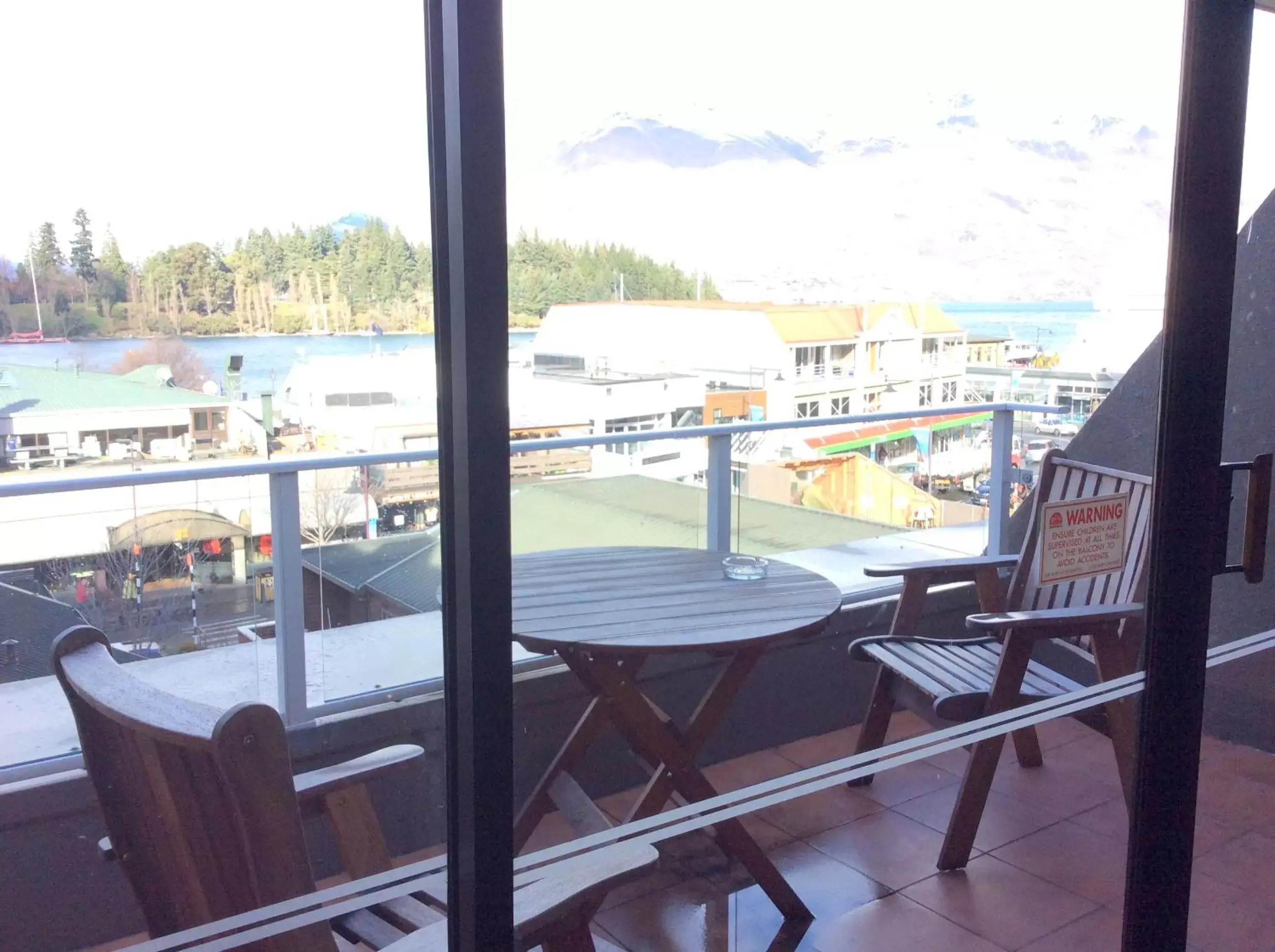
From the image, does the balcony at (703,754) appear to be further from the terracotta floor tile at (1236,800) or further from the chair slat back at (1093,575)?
the chair slat back at (1093,575)

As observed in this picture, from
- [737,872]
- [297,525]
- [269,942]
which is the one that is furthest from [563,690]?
[269,942]

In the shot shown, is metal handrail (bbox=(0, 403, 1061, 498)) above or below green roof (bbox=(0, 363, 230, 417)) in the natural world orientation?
below

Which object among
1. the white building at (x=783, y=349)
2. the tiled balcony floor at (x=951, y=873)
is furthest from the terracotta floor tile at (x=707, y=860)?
the white building at (x=783, y=349)

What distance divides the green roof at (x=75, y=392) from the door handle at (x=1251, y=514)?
158 cm

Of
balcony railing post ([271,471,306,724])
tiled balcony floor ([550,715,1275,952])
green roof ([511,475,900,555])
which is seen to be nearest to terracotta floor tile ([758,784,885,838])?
tiled balcony floor ([550,715,1275,952])

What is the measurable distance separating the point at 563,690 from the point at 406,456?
1.66m

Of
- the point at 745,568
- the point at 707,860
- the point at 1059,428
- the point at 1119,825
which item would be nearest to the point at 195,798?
the point at 707,860

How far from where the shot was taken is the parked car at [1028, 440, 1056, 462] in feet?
11.3

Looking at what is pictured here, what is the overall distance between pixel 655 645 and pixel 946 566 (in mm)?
1346

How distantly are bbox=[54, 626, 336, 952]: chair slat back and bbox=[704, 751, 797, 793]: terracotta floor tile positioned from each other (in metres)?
1.83

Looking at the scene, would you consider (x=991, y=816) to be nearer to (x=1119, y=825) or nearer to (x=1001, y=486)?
(x=1119, y=825)

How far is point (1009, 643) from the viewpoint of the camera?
8.68 feet

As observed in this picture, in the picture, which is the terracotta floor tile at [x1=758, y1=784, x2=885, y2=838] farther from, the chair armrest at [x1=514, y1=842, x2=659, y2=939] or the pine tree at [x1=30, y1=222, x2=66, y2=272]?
the pine tree at [x1=30, y1=222, x2=66, y2=272]

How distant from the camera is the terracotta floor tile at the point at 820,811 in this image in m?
2.81
